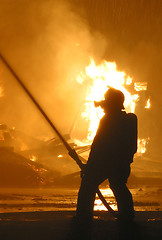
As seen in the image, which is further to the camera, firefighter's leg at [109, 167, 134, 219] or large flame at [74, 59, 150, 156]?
large flame at [74, 59, 150, 156]

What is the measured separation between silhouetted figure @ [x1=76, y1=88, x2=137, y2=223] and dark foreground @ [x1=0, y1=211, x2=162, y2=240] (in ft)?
0.62

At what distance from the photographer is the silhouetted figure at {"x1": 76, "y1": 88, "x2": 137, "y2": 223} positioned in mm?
3238

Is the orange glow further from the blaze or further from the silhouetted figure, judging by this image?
the silhouetted figure

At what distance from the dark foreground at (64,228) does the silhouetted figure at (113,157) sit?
19 centimetres

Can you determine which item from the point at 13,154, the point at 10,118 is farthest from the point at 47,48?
the point at 13,154

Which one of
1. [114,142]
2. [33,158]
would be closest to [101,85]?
[33,158]

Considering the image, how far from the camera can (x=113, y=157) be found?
3352 mm

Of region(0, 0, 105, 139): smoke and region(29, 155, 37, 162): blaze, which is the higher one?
region(0, 0, 105, 139): smoke

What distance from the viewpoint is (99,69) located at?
29.7 metres

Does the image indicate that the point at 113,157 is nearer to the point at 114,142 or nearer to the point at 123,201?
the point at 114,142

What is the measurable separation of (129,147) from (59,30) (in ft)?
78.9

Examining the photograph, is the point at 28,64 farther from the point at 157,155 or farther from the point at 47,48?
the point at 157,155

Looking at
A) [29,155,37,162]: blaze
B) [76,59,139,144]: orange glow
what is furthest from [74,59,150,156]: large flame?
[29,155,37,162]: blaze

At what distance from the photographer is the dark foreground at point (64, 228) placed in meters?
2.58
